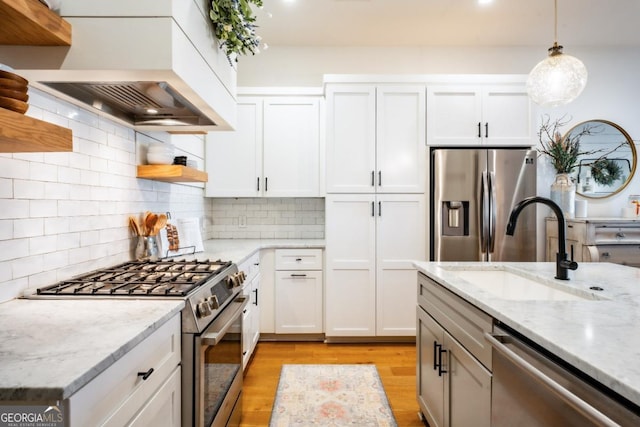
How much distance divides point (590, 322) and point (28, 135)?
1.62 metres

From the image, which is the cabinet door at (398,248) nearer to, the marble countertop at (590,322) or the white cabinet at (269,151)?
the white cabinet at (269,151)

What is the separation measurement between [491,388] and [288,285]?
223 centimetres

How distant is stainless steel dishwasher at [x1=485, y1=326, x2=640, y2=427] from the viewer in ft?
2.32

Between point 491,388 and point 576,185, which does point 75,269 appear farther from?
point 576,185

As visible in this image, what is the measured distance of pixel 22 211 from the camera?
1351mm

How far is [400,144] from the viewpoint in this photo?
3201 millimetres

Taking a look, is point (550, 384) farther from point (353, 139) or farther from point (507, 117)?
point (507, 117)

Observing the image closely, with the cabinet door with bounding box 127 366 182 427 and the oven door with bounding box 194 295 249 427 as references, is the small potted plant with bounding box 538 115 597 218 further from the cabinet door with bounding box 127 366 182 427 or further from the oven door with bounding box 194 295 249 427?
the cabinet door with bounding box 127 366 182 427

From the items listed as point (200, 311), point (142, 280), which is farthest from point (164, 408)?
point (142, 280)

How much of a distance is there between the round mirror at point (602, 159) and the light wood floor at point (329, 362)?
8.60 ft

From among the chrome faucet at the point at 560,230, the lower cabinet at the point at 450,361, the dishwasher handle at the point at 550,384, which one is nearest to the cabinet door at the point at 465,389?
the lower cabinet at the point at 450,361

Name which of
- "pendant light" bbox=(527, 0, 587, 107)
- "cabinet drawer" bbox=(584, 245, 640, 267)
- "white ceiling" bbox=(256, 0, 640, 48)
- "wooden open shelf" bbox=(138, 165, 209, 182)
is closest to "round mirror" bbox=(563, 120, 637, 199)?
"cabinet drawer" bbox=(584, 245, 640, 267)

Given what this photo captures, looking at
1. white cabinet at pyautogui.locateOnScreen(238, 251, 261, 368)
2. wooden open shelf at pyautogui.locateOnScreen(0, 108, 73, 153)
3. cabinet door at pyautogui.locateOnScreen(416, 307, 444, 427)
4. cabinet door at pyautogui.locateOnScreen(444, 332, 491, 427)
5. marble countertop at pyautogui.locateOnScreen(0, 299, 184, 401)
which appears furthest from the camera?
white cabinet at pyautogui.locateOnScreen(238, 251, 261, 368)

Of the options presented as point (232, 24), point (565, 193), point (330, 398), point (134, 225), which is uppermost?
point (232, 24)
